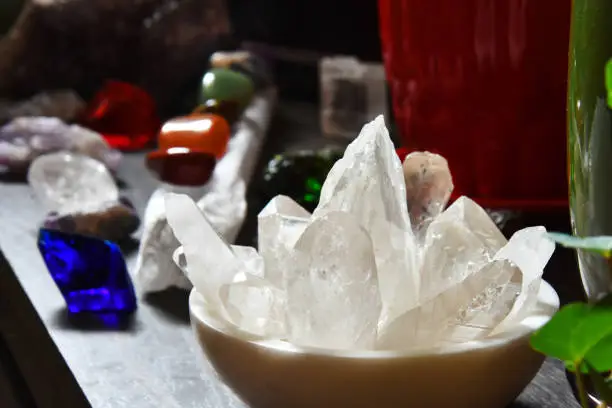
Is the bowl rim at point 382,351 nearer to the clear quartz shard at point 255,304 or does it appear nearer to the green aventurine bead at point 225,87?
the clear quartz shard at point 255,304

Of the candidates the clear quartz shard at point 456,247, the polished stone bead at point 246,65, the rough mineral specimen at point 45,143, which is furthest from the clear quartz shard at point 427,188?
the polished stone bead at point 246,65

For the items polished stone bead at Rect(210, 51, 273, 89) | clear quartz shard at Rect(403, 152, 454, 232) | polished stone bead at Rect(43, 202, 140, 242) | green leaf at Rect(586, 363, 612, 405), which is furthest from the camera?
polished stone bead at Rect(210, 51, 273, 89)

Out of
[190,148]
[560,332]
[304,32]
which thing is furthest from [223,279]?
[304,32]

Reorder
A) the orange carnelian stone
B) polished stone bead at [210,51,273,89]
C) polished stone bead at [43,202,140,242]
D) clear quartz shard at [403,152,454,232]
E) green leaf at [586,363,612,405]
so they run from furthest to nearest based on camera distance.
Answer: polished stone bead at [210,51,273,89], the orange carnelian stone, polished stone bead at [43,202,140,242], clear quartz shard at [403,152,454,232], green leaf at [586,363,612,405]

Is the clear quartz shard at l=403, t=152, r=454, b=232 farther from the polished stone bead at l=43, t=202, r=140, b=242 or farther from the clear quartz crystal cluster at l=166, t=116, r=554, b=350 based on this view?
the polished stone bead at l=43, t=202, r=140, b=242

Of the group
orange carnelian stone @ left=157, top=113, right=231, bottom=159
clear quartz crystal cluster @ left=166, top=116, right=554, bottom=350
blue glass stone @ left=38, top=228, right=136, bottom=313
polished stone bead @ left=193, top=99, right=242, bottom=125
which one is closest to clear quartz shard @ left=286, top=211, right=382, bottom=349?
clear quartz crystal cluster @ left=166, top=116, right=554, bottom=350

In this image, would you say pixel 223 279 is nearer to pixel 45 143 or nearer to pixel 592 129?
pixel 592 129

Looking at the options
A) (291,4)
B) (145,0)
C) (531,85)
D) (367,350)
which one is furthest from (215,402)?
(291,4)

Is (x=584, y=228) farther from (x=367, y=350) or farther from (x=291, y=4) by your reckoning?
(x=291, y=4)
